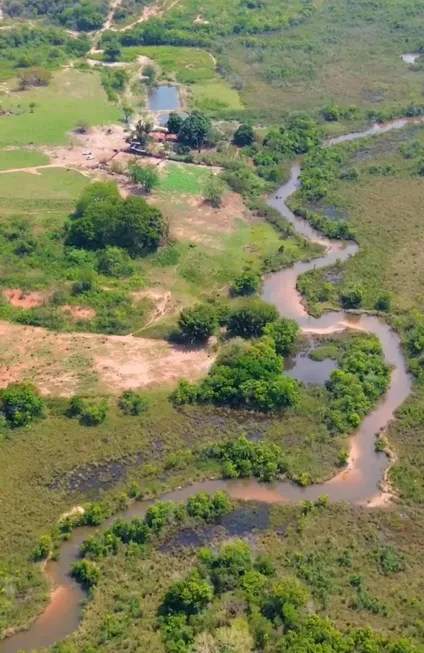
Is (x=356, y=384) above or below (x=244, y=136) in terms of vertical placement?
below

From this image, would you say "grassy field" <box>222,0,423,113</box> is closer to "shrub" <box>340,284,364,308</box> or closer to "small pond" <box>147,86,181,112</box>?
"small pond" <box>147,86,181,112</box>

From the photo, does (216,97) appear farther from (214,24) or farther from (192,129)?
(214,24)

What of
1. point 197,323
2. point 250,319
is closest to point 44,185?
point 197,323

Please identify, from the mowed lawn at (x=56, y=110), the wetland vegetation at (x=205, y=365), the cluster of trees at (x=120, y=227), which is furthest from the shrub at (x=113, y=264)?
the mowed lawn at (x=56, y=110)

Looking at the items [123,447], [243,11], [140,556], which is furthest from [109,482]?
[243,11]

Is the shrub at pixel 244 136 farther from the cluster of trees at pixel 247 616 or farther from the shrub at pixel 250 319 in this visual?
the cluster of trees at pixel 247 616

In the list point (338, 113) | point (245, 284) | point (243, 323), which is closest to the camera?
point (243, 323)

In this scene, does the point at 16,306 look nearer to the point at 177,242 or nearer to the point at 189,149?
the point at 177,242
